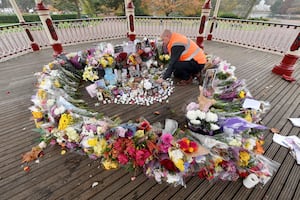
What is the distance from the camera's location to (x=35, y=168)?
1.72 metres

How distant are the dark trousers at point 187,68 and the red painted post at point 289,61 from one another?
2.24 meters

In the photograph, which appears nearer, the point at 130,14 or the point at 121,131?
the point at 121,131

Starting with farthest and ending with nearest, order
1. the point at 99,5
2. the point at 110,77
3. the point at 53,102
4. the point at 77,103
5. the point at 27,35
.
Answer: the point at 99,5, the point at 27,35, the point at 110,77, the point at 77,103, the point at 53,102

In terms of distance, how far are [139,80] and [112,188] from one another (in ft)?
6.82

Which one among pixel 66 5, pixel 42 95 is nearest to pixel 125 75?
pixel 42 95

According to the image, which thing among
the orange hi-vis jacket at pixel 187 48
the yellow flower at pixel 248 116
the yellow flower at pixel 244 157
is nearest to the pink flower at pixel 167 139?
the yellow flower at pixel 244 157

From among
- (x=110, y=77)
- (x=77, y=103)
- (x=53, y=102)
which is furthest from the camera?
(x=110, y=77)

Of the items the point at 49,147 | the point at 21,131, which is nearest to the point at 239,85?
the point at 49,147

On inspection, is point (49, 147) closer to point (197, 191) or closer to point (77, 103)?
point (77, 103)

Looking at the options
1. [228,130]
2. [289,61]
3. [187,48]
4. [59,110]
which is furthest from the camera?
[289,61]

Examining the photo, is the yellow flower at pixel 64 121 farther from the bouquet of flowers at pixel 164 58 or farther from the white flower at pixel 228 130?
the bouquet of flowers at pixel 164 58

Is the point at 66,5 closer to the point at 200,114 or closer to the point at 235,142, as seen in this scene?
the point at 200,114

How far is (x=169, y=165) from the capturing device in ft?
5.02

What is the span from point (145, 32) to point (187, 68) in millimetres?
5101
